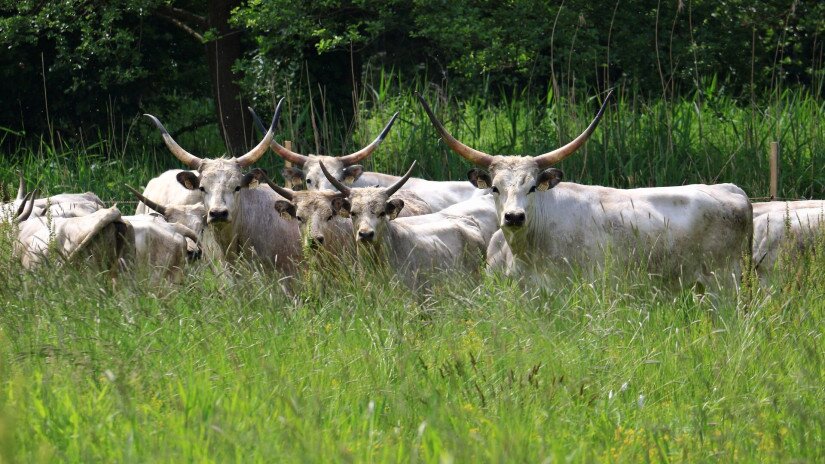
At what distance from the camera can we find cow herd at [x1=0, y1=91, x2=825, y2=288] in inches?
310

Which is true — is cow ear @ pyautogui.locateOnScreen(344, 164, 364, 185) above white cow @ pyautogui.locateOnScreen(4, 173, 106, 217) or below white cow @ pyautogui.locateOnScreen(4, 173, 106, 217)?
below

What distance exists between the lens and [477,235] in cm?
928

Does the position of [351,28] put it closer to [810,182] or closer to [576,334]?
[810,182]

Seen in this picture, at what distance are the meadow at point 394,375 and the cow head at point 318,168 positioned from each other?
413 cm

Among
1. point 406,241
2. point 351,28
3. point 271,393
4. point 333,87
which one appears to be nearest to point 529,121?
point 351,28

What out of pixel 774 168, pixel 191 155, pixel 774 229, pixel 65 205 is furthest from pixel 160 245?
pixel 774 168

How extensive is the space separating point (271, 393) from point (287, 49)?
11723 mm

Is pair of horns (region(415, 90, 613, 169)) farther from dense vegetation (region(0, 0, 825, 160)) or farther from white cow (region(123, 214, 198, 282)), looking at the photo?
dense vegetation (region(0, 0, 825, 160))

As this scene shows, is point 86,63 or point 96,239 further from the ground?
point 96,239

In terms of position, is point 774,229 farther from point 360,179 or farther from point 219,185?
point 360,179

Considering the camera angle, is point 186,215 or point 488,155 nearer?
point 488,155

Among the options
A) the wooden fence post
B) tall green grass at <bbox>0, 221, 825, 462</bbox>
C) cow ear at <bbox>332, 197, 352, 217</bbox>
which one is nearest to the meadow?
tall green grass at <bbox>0, 221, 825, 462</bbox>

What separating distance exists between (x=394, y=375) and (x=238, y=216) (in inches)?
177

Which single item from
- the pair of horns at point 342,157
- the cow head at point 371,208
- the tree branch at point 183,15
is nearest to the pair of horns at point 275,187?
the cow head at point 371,208
